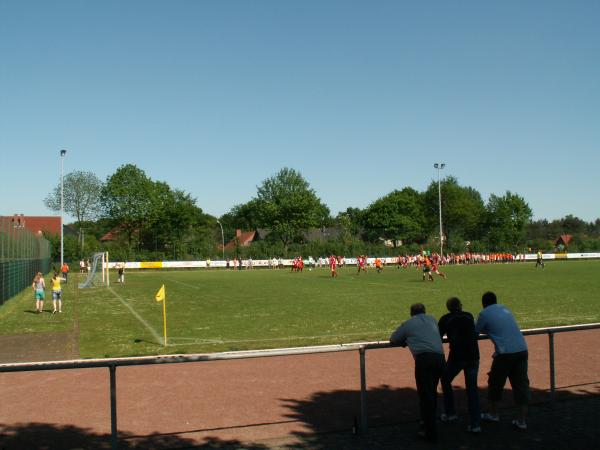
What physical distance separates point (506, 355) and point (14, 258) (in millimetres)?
33241

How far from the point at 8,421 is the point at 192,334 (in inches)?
343

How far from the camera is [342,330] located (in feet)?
54.5

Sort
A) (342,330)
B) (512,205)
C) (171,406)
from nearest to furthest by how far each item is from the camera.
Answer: (171,406) → (342,330) → (512,205)

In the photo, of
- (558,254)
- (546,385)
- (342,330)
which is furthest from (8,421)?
(558,254)

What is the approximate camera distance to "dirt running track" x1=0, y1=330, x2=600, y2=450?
7469 mm

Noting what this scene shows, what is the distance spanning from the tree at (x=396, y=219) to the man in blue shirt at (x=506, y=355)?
355 ft

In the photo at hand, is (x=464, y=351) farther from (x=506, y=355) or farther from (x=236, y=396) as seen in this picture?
(x=236, y=396)

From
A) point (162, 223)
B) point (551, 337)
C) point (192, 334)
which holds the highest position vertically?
point (162, 223)

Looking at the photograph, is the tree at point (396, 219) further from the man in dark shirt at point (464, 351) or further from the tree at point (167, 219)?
the man in dark shirt at point (464, 351)

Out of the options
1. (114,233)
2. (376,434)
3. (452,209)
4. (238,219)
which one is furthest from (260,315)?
(238,219)

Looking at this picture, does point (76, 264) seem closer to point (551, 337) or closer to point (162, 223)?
point (162, 223)

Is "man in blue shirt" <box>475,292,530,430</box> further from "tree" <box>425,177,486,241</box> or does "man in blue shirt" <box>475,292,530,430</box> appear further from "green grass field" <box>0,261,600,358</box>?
"tree" <box>425,177,486,241</box>

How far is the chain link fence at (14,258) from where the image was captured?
98.5ft

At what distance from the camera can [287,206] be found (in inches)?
4345
